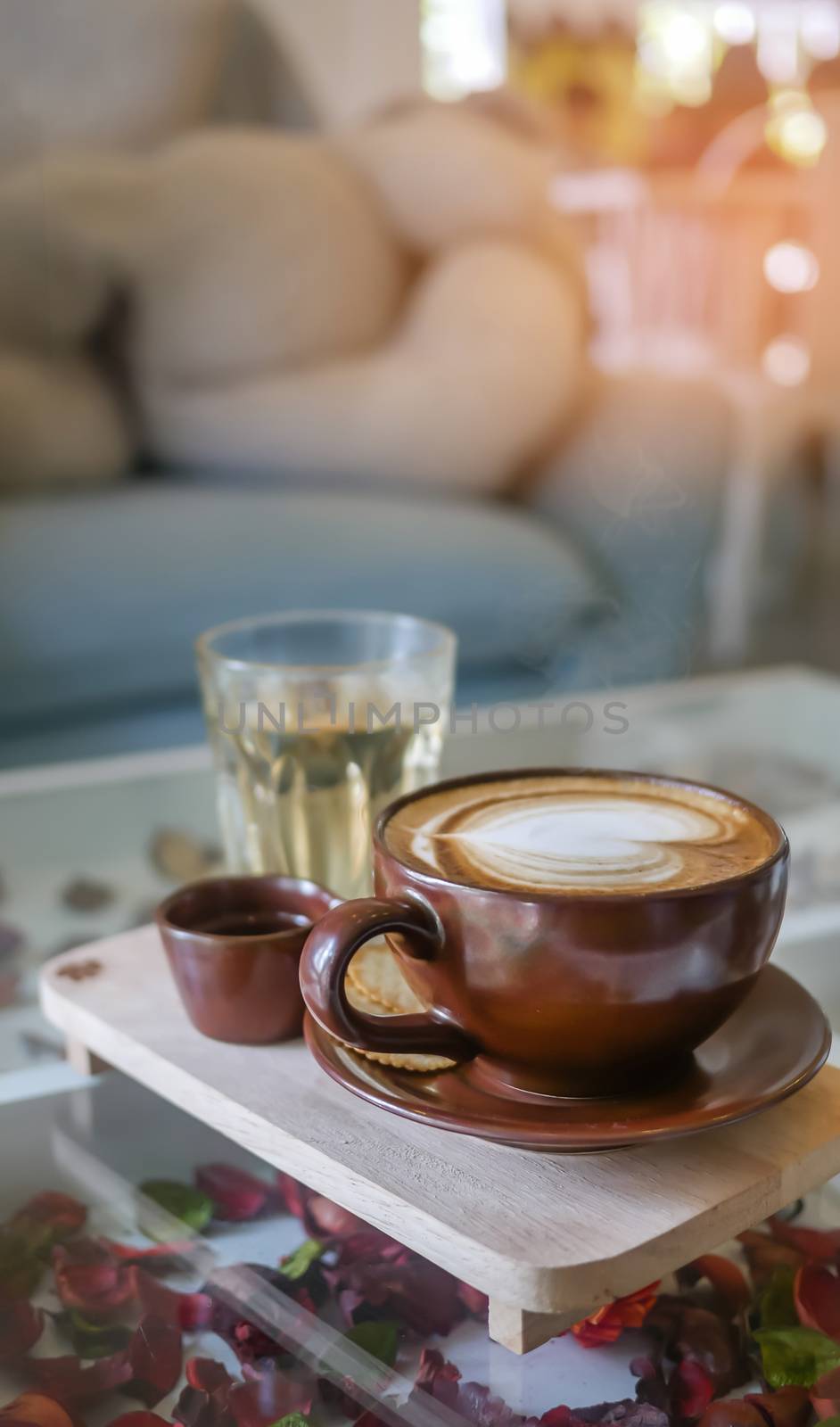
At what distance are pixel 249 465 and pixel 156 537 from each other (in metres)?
0.14

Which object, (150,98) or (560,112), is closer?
(150,98)

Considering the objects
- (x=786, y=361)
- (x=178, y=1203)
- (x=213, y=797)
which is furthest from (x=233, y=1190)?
(x=786, y=361)

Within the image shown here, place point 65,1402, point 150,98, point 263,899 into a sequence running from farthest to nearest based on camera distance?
point 150,98 → point 263,899 → point 65,1402

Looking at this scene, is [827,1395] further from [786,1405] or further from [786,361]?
[786,361]

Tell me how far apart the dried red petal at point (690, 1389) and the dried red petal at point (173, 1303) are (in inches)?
4.8

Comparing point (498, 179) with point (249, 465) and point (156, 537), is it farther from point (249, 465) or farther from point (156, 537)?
point (156, 537)

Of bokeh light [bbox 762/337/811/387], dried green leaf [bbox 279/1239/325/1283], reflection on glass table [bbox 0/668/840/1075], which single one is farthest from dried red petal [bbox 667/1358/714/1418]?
bokeh light [bbox 762/337/811/387]

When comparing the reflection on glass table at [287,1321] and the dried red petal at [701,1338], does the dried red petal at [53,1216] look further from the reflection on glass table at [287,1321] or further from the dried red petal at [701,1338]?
the dried red petal at [701,1338]

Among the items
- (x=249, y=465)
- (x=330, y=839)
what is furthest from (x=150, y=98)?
(x=330, y=839)

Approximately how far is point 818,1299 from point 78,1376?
198mm

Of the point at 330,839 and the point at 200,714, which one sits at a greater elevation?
the point at 330,839

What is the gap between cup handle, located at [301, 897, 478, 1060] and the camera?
1.06ft

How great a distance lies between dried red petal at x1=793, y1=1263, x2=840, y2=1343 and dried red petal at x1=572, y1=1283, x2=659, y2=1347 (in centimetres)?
4

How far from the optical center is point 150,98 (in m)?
1.30
